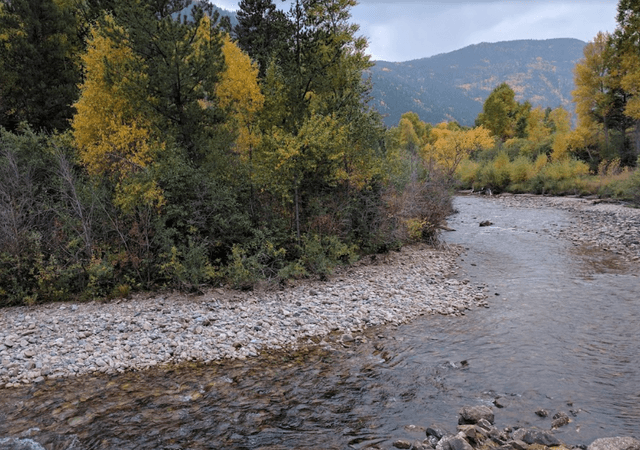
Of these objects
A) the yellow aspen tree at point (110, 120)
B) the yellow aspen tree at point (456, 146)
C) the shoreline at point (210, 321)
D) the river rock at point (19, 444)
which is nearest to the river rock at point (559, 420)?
the shoreline at point (210, 321)

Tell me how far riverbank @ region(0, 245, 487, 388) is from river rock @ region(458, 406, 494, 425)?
154 inches

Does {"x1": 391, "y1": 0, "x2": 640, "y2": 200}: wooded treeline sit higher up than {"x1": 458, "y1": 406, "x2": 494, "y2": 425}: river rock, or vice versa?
{"x1": 391, "y1": 0, "x2": 640, "y2": 200}: wooded treeline

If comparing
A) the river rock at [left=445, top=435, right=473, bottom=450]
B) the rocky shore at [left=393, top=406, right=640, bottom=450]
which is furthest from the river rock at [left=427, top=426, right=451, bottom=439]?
the river rock at [left=445, top=435, right=473, bottom=450]

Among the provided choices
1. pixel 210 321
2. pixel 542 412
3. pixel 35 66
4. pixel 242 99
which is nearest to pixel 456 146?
pixel 242 99

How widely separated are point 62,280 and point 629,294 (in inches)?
741

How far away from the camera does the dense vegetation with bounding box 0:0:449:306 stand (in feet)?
41.8

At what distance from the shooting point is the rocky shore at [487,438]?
5527 millimetres

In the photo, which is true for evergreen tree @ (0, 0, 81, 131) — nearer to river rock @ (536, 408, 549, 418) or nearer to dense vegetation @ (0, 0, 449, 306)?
dense vegetation @ (0, 0, 449, 306)

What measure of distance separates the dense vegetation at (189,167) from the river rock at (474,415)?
8.34 m

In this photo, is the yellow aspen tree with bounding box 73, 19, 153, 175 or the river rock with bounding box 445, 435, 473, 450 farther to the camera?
the yellow aspen tree with bounding box 73, 19, 153, 175

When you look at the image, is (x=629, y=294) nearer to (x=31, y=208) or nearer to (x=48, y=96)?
(x=31, y=208)

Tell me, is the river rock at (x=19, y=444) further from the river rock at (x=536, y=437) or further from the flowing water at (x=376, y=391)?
the river rock at (x=536, y=437)

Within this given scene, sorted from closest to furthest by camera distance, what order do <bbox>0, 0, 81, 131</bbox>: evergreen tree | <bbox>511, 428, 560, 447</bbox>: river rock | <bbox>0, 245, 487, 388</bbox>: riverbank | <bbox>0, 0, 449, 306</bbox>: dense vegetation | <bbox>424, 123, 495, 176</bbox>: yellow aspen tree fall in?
<bbox>511, 428, 560, 447</bbox>: river rock < <bbox>0, 245, 487, 388</bbox>: riverbank < <bbox>0, 0, 449, 306</bbox>: dense vegetation < <bbox>0, 0, 81, 131</bbox>: evergreen tree < <bbox>424, 123, 495, 176</bbox>: yellow aspen tree

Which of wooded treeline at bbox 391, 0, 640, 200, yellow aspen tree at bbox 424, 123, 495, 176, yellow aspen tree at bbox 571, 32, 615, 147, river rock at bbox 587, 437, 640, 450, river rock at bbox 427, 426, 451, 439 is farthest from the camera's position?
yellow aspen tree at bbox 571, 32, 615, 147
